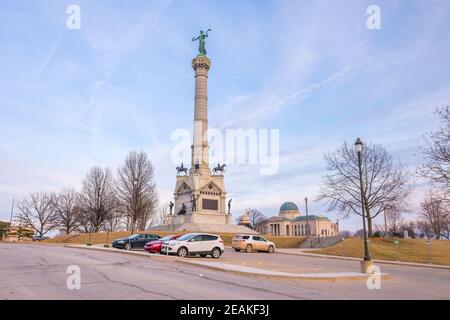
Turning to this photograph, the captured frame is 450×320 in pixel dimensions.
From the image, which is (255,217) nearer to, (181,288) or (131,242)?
(131,242)

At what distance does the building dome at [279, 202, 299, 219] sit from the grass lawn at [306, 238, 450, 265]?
97.1m

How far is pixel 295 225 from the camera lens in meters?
123

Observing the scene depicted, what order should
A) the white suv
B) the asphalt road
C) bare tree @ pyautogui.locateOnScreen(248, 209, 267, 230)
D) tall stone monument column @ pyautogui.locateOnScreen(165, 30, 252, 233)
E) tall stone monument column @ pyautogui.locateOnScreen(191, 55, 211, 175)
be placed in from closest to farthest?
the asphalt road → the white suv → tall stone monument column @ pyautogui.locateOnScreen(165, 30, 252, 233) → tall stone monument column @ pyautogui.locateOnScreen(191, 55, 211, 175) → bare tree @ pyautogui.locateOnScreen(248, 209, 267, 230)

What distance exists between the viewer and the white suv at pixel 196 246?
23547 mm

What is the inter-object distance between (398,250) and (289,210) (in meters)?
104

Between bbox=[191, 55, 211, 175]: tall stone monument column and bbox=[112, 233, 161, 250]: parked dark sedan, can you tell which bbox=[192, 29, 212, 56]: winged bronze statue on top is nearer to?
bbox=[191, 55, 211, 175]: tall stone monument column

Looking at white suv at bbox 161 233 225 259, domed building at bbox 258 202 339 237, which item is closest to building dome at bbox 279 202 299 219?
domed building at bbox 258 202 339 237

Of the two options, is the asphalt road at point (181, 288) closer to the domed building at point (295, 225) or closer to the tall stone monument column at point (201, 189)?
the tall stone monument column at point (201, 189)

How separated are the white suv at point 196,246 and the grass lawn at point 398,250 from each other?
44.2 feet

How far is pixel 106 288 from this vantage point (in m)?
10.2

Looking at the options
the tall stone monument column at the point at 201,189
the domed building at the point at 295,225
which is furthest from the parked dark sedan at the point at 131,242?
the domed building at the point at 295,225

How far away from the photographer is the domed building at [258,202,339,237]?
12203 cm

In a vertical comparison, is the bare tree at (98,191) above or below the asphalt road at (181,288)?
above
